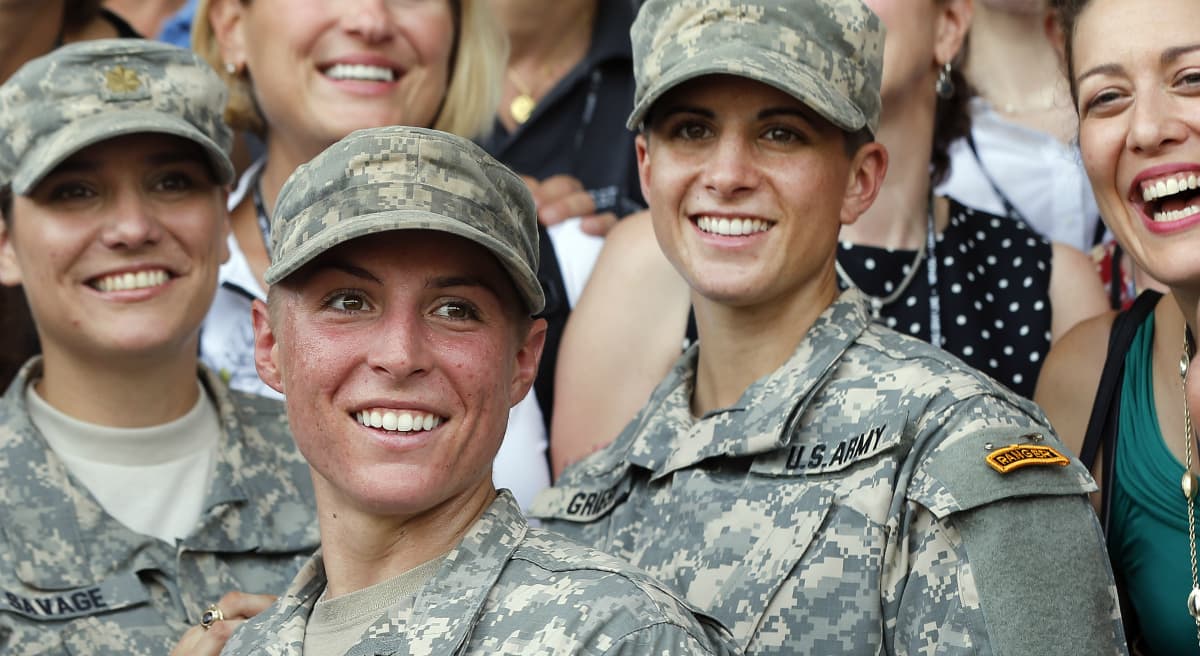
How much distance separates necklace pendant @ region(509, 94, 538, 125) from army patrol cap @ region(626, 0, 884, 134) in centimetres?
211

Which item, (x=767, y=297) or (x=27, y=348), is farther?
(x=27, y=348)

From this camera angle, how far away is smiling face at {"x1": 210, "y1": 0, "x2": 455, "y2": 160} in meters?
4.19

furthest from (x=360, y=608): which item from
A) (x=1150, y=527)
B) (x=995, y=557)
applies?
(x=1150, y=527)

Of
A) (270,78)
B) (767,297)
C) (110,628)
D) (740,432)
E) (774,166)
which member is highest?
(270,78)

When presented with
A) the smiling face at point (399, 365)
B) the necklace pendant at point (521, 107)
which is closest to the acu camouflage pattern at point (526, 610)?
the smiling face at point (399, 365)

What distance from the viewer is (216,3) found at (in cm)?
440

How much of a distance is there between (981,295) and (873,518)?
1.30 meters

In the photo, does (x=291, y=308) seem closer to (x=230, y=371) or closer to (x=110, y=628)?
(x=110, y=628)

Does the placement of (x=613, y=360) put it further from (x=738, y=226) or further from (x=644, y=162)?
(x=738, y=226)

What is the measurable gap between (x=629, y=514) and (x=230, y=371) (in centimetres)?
137

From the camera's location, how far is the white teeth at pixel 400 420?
94.9 inches

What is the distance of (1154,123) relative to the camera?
9.80 feet

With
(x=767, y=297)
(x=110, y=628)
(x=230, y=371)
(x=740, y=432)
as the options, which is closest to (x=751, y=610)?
(x=740, y=432)

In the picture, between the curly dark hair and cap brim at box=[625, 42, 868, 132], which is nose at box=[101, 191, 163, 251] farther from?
the curly dark hair
